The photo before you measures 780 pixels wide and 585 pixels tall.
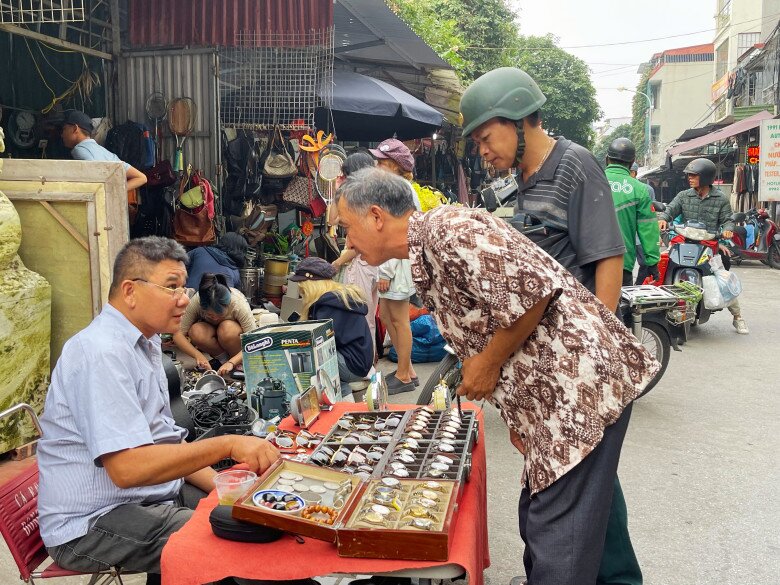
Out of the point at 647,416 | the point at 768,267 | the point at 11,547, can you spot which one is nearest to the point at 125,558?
the point at 11,547

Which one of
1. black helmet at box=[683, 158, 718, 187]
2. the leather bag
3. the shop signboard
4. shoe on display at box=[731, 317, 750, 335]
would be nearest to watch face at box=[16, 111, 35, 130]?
the leather bag

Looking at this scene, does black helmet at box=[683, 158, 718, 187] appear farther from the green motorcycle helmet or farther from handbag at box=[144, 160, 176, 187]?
the green motorcycle helmet

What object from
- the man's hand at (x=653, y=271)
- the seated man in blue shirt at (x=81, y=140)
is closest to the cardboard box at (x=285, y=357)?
the seated man in blue shirt at (x=81, y=140)

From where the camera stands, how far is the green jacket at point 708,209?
27.5 feet

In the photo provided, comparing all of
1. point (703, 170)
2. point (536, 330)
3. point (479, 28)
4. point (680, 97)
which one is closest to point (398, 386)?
point (536, 330)

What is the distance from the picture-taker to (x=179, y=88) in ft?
24.8

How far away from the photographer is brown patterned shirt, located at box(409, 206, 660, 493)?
1.97m

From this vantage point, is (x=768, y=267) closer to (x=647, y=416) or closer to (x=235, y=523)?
(x=647, y=416)

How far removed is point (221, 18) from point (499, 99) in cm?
577

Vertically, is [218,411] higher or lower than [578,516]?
lower

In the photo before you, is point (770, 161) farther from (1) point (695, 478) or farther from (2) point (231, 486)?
(2) point (231, 486)

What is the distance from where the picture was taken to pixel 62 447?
7.66 ft

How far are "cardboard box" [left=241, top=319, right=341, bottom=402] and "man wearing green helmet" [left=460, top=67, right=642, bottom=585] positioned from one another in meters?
1.46

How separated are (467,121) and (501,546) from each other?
2087 millimetres
